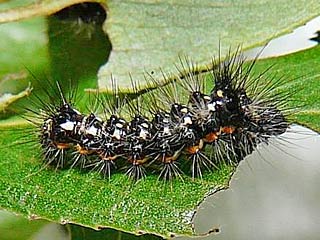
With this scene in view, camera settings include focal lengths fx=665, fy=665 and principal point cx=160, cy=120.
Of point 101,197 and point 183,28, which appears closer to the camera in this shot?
point 101,197

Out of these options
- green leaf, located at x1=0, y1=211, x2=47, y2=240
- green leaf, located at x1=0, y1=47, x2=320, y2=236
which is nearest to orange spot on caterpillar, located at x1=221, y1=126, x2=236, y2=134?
green leaf, located at x1=0, y1=47, x2=320, y2=236

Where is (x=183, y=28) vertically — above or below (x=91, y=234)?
above

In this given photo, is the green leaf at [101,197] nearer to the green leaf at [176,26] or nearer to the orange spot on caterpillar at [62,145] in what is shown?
the orange spot on caterpillar at [62,145]

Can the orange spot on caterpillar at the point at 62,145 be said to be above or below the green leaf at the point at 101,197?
above

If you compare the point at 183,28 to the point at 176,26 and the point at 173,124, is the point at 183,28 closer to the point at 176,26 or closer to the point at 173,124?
the point at 176,26

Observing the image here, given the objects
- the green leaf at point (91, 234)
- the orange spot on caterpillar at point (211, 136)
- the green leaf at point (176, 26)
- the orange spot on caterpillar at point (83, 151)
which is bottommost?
the green leaf at point (91, 234)

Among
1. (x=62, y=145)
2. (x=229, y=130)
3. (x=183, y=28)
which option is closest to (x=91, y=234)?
(x=62, y=145)

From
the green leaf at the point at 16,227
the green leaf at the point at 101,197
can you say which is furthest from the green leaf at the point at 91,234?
the green leaf at the point at 16,227

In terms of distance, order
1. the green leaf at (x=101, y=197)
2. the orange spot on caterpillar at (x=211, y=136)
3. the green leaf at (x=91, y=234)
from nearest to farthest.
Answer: the green leaf at (x=101, y=197) < the green leaf at (x=91, y=234) < the orange spot on caterpillar at (x=211, y=136)

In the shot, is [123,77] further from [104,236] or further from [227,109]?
[104,236]

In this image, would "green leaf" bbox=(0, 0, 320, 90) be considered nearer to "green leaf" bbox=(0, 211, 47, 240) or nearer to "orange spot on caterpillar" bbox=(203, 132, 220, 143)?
"orange spot on caterpillar" bbox=(203, 132, 220, 143)
